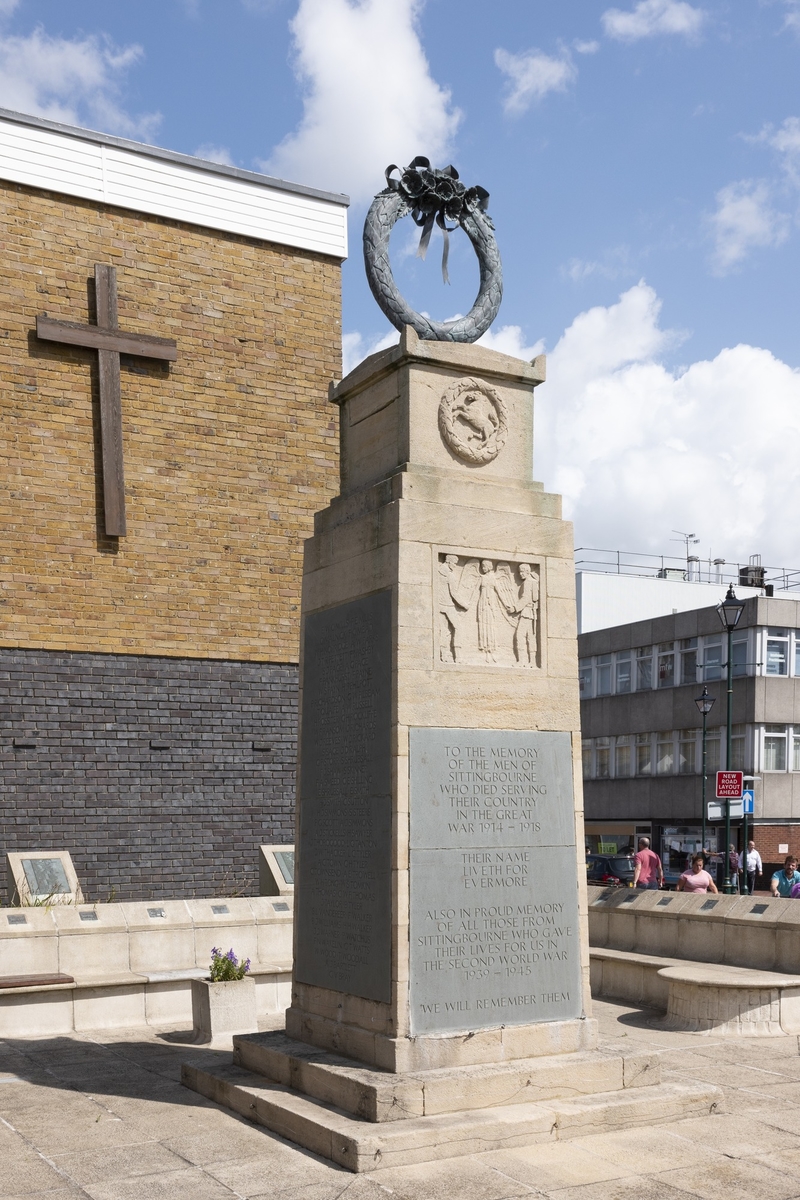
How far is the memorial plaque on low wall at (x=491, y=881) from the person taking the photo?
8297mm

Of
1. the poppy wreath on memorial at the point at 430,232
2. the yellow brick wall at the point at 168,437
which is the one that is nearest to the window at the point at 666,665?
the yellow brick wall at the point at 168,437

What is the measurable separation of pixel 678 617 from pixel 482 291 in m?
37.2

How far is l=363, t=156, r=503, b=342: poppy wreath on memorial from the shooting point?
9.41 metres

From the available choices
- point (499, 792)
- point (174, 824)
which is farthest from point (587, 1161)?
point (174, 824)

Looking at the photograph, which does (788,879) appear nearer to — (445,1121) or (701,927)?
(701,927)

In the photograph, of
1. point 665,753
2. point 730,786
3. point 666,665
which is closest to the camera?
point 730,786

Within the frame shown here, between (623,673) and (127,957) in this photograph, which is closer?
(127,957)

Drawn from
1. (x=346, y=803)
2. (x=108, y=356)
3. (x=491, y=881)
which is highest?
(x=108, y=356)

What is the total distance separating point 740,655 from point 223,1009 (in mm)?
34145

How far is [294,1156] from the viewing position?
7527 millimetres

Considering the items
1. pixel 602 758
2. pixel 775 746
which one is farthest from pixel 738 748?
pixel 602 758

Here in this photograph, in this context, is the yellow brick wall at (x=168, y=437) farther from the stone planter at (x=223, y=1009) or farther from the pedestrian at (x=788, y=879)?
the pedestrian at (x=788, y=879)

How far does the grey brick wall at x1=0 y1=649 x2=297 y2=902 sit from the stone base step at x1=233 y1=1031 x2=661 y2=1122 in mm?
A: 6311

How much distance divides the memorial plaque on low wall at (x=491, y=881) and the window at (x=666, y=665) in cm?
3830
